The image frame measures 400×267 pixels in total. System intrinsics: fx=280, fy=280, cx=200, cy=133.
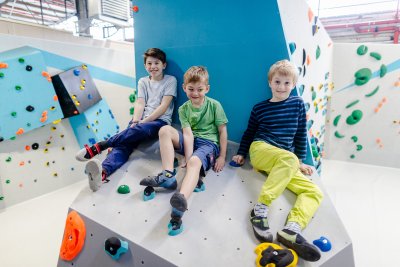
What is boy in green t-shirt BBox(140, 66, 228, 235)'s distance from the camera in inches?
59.4

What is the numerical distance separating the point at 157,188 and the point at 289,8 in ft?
4.30

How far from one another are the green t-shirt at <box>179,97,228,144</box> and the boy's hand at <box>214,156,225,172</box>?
12 cm

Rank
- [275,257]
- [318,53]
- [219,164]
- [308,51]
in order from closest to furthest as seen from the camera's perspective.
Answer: [275,257], [219,164], [308,51], [318,53]

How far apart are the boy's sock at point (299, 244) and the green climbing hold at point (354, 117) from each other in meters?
2.73

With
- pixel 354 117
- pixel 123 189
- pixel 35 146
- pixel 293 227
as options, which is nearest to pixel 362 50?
pixel 354 117

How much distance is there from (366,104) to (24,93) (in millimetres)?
3588

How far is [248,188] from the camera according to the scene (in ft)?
5.08

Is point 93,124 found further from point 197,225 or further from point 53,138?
point 197,225

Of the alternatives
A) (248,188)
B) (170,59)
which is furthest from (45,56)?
(248,188)

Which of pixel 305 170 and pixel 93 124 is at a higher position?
pixel 305 170

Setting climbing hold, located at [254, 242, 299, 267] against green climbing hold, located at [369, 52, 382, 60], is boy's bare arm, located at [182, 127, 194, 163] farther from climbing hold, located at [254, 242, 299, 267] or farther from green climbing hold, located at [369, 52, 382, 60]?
green climbing hold, located at [369, 52, 382, 60]

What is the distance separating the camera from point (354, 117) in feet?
11.2

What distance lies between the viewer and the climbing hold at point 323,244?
3.77 feet

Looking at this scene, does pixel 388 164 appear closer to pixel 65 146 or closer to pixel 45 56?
pixel 65 146
